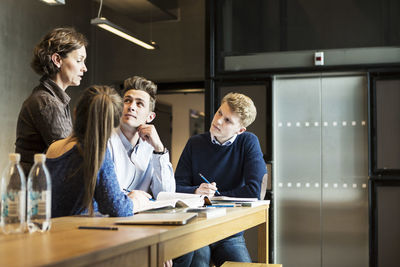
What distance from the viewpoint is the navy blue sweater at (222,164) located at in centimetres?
314

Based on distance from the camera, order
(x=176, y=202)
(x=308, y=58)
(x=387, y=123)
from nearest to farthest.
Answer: (x=176, y=202), (x=387, y=123), (x=308, y=58)

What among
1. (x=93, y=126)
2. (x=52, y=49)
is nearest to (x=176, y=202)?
(x=93, y=126)

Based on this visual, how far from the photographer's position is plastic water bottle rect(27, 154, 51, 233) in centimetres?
144

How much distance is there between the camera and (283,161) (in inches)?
197

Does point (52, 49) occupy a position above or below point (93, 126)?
above

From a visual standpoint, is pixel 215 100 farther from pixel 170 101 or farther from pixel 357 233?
pixel 170 101

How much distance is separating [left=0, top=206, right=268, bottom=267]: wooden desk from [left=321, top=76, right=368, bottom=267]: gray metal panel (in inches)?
125

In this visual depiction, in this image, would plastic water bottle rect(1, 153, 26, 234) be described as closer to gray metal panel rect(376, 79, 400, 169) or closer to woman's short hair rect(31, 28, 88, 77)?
woman's short hair rect(31, 28, 88, 77)

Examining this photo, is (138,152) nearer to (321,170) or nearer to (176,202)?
(176,202)

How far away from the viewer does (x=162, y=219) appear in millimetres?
1635

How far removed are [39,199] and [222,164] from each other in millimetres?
1838

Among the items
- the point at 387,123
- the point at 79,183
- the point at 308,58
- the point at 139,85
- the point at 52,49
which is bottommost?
the point at 79,183

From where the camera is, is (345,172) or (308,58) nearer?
(345,172)

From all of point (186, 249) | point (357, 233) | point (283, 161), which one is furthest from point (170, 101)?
point (186, 249)
